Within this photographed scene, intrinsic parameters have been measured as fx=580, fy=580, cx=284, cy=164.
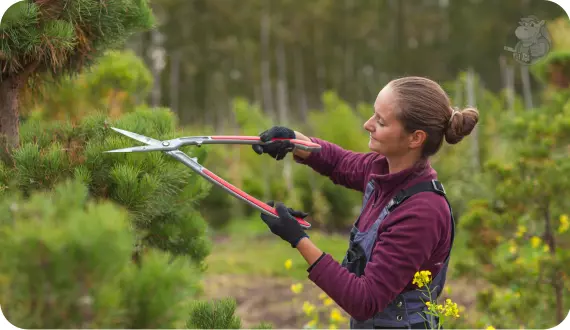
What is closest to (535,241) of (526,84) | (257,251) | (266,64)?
(257,251)

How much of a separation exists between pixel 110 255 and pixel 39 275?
124 mm

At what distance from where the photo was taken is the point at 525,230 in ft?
12.8

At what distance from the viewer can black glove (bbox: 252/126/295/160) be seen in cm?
229

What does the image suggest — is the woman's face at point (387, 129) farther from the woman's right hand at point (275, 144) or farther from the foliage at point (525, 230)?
the foliage at point (525, 230)

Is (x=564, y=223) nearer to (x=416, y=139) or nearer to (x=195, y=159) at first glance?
(x=416, y=139)

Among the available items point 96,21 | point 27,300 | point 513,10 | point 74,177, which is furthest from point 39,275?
point 513,10

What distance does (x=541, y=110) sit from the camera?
190 inches

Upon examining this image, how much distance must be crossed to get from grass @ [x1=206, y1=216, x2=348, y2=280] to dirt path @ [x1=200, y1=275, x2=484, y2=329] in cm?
26

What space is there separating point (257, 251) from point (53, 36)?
6.40 meters

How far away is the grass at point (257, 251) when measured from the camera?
6.87 meters

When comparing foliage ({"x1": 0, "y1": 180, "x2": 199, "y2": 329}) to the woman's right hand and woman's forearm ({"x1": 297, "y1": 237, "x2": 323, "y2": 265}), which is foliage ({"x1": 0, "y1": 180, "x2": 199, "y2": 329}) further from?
the woman's right hand

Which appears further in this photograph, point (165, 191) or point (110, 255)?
point (165, 191)

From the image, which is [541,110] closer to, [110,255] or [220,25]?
[110,255]

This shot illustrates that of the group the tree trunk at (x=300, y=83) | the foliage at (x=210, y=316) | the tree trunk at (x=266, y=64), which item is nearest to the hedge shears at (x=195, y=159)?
the foliage at (x=210, y=316)
